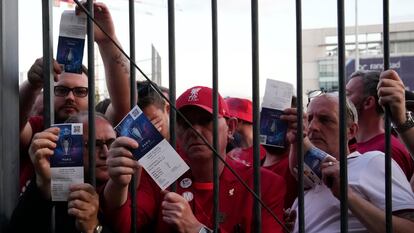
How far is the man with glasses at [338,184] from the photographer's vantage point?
71.0 inches

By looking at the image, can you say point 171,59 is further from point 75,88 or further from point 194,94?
point 75,88

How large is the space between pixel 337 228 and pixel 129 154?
3.17 feet

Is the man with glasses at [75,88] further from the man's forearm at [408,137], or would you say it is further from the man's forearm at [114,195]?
the man's forearm at [408,137]

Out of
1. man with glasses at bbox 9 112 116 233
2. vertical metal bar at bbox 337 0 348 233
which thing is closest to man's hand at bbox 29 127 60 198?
man with glasses at bbox 9 112 116 233

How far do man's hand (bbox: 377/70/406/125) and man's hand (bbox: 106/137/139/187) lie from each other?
0.81 m

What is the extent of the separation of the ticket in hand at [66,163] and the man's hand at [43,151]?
2cm

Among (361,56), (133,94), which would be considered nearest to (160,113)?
(133,94)

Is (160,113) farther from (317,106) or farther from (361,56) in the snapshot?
(361,56)

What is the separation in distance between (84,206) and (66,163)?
0.15 m

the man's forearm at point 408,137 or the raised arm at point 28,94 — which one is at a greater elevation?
the raised arm at point 28,94

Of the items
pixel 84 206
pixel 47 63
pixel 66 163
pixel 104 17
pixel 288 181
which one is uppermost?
pixel 104 17

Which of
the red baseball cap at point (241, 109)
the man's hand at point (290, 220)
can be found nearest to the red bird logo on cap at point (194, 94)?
the man's hand at point (290, 220)

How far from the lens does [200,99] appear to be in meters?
2.20

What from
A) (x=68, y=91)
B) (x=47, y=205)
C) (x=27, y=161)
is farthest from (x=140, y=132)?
(x=68, y=91)
